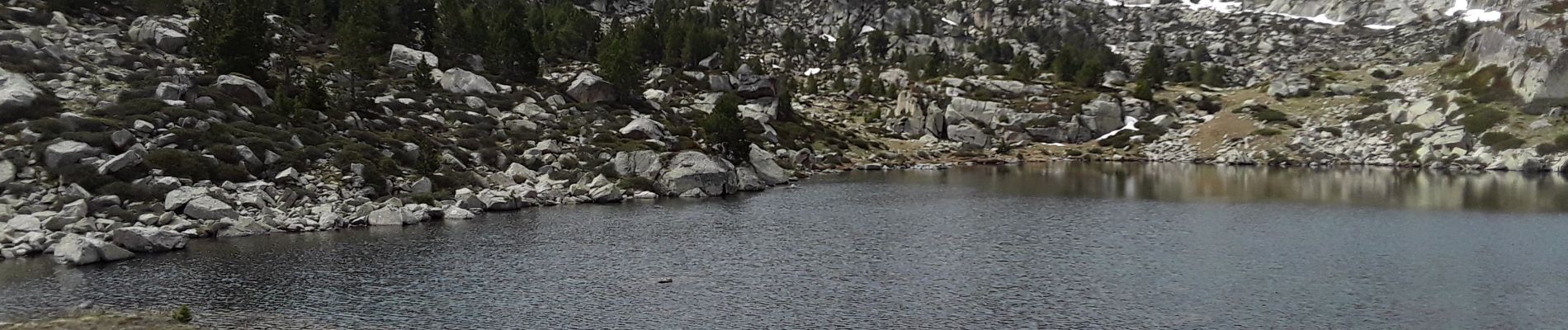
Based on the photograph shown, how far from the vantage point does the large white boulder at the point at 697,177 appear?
8788 cm

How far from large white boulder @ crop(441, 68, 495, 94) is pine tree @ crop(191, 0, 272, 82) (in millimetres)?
18427

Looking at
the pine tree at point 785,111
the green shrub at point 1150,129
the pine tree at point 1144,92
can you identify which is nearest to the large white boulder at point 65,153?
the pine tree at point 785,111

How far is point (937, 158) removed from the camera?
14875 cm

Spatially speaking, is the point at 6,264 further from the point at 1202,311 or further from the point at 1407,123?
the point at 1407,123

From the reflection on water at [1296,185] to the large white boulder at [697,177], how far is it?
1117 inches

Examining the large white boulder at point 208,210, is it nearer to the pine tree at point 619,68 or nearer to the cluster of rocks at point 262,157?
the cluster of rocks at point 262,157

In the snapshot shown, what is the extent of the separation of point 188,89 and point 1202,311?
237 feet

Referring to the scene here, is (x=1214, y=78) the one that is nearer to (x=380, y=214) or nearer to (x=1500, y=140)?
(x=1500, y=140)

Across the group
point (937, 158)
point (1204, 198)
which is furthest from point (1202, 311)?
point (937, 158)

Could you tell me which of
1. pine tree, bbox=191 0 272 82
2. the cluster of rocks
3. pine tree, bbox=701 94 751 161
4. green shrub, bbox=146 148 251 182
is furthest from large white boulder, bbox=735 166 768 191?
pine tree, bbox=191 0 272 82

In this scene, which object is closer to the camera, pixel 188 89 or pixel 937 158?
pixel 188 89

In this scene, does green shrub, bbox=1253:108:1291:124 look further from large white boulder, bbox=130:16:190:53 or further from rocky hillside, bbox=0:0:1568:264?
large white boulder, bbox=130:16:190:53

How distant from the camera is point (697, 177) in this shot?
292ft

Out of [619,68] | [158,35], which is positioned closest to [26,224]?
[158,35]
